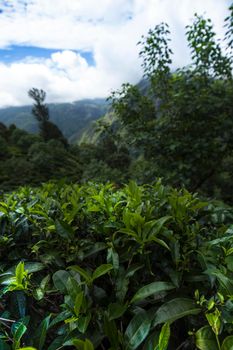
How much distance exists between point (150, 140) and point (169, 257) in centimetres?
327

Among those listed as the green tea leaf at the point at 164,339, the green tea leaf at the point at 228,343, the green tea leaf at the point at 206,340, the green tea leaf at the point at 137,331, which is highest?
the green tea leaf at the point at 164,339

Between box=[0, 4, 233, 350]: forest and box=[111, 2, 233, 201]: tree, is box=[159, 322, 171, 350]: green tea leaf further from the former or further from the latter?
box=[111, 2, 233, 201]: tree

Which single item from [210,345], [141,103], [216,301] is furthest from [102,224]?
[141,103]

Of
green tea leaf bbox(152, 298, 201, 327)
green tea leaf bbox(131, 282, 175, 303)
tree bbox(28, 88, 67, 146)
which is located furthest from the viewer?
tree bbox(28, 88, 67, 146)

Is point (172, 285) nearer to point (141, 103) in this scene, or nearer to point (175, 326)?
point (175, 326)

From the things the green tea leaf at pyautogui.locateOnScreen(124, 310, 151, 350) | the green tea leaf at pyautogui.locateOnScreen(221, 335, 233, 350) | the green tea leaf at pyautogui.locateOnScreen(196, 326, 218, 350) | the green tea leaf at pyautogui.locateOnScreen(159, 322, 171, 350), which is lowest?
the green tea leaf at pyautogui.locateOnScreen(124, 310, 151, 350)

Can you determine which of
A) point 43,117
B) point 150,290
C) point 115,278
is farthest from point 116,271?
point 43,117

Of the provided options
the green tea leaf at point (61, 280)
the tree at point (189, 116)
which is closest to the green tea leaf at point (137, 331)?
the green tea leaf at point (61, 280)

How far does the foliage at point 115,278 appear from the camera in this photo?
1.18 meters

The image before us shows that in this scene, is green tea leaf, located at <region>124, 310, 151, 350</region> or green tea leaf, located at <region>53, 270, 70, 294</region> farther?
green tea leaf, located at <region>53, 270, 70, 294</region>

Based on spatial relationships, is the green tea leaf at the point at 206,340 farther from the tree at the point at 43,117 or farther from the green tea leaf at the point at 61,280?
the tree at the point at 43,117

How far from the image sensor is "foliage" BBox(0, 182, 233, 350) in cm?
118

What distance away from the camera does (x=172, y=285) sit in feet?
4.35

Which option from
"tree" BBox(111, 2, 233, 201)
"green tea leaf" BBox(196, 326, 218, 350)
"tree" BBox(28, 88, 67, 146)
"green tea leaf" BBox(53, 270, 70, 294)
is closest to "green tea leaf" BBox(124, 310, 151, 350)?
"green tea leaf" BBox(196, 326, 218, 350)
